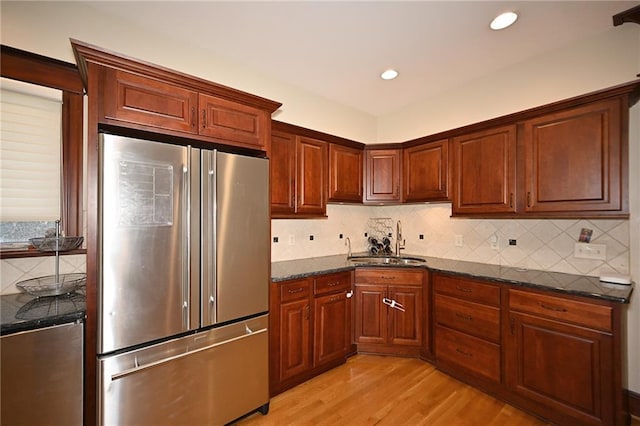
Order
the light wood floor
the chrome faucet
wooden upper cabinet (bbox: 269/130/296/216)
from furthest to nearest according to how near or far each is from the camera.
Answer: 1. the chrome faucet
2. wooden upper cabinet (bbox: 269/130/296/216)
3. the light wood floor

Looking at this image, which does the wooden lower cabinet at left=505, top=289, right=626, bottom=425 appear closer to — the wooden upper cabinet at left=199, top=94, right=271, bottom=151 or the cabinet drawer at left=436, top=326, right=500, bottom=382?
the cabinet drawer at left=436, top=326, right=500, bottom=382

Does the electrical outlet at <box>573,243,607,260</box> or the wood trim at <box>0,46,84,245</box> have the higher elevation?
the wood trim at <box>0,46,84,245</box>

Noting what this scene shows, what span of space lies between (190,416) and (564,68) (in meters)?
3.82

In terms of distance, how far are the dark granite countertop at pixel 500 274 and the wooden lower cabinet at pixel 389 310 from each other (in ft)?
0.44

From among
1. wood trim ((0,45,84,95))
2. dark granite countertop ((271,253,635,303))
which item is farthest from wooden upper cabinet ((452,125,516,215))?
wood trim ((0,45,84,95))

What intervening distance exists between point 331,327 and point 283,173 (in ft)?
5.05

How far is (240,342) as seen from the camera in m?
1.98

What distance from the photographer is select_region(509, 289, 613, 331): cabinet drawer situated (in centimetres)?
177

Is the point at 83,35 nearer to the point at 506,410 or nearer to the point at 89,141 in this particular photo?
the point at 89,141

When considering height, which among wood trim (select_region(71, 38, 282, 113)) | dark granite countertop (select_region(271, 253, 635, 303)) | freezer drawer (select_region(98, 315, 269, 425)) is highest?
wood trim (select_region(71, 38, 282, 113))

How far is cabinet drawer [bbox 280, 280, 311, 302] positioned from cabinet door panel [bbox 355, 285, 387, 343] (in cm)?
68

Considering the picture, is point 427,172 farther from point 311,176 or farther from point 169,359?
point 169,359

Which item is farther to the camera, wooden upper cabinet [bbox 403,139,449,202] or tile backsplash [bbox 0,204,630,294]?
wooden upper cabinet [bbox 403,139,449,202]

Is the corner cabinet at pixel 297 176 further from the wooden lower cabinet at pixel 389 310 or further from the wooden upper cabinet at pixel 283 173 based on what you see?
the wooden lower cabinet at pixel 389 310
